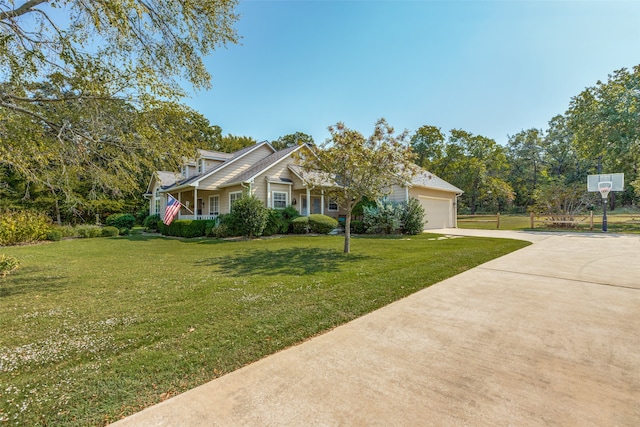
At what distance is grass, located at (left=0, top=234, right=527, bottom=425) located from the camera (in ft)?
7.71

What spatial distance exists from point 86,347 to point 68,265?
691 cm

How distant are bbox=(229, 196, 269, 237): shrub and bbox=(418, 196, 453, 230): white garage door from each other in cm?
1064

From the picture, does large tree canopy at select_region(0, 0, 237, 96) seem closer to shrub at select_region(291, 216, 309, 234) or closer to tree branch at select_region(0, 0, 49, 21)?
tree branch at select_region(0, 0, 49, 21)

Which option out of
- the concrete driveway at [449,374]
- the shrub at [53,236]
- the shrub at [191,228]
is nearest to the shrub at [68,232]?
Result: the shrub at [53,236]

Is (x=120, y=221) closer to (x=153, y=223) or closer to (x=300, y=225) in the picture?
(x=153, y=223)

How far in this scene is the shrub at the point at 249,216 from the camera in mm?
14133

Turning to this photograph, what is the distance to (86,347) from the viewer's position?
10.3ft

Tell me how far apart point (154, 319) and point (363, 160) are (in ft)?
22.2

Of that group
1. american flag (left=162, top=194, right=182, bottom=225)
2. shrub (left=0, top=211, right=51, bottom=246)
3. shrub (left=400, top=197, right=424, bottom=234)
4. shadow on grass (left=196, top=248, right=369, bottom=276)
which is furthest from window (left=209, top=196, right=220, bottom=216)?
shrub (left=400, top=197, right=424, bottom=234)

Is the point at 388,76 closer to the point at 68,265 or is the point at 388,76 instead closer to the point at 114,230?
the point at 68,265

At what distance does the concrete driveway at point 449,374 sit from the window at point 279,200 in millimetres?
13921

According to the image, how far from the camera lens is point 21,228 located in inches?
564

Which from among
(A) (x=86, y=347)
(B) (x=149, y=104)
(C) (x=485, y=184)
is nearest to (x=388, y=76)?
(B) (x=149, y=104)

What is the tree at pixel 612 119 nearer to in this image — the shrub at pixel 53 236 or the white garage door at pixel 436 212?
the white garage door at pixel 436 212
